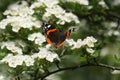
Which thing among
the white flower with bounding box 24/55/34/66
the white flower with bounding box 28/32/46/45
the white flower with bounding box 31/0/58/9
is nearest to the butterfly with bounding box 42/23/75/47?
the white flower with bounding box 28/32/46/45

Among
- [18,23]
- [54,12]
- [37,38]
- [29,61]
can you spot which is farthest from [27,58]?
[54,12]

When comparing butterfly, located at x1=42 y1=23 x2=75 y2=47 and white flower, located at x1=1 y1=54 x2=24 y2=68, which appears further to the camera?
butterfly, located at x1=42 y1=23 x2=75 y2=47

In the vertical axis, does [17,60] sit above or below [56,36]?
below

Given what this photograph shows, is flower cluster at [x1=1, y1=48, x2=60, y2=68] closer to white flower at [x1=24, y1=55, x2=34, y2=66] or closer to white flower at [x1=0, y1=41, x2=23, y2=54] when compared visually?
white flower at [x1=24, y1=55, x2=34, y2=66]

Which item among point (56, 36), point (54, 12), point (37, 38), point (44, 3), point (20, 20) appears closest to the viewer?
point (56, 36)

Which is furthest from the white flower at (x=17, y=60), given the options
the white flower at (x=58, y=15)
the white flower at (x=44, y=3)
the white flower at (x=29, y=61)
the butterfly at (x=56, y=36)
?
the white flower at (x=44, y=3)

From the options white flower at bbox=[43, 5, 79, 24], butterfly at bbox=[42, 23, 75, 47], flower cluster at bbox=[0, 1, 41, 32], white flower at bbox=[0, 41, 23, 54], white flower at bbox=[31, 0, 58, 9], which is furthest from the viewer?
white flower at bbox=[31, 0, 58, 9]

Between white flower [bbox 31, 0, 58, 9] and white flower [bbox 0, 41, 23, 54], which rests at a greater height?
white flower [bbox 31, 0, 58, 9]

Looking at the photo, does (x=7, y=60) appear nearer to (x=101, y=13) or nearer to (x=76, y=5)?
(x=76, y=5)

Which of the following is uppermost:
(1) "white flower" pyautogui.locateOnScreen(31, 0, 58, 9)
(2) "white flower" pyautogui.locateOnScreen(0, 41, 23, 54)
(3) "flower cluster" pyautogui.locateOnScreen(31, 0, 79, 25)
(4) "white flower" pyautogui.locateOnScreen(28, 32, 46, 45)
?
(1) "white flower" pyautogui.locateOnScreen(31, 0, 58, 9)

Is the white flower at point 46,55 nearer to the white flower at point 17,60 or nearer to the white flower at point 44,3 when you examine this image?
the white flower at point 17,60

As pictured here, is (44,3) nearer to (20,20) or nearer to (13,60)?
(20,20)
